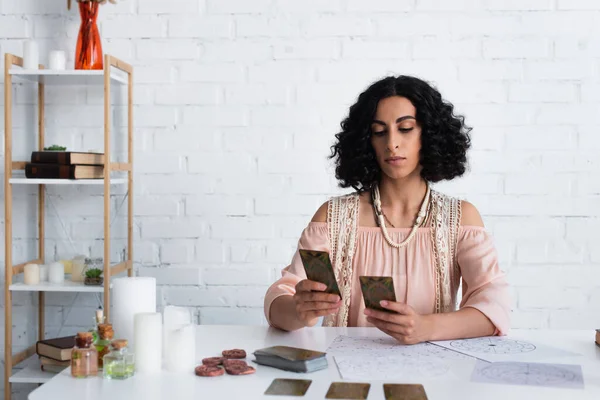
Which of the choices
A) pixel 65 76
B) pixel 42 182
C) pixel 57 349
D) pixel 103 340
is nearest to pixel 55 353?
pixel 57 349

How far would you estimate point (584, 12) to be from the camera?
9.67 feet

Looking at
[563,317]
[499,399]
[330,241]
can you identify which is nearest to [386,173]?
[330,241]

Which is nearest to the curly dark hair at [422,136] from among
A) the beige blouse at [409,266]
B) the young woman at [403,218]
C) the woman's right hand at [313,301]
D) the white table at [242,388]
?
the young woman at [403,218]

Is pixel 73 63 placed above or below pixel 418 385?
above

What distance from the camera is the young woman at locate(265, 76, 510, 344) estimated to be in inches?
85.7

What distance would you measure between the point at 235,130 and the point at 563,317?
1543 mm

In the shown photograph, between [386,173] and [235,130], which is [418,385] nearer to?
[386,173]

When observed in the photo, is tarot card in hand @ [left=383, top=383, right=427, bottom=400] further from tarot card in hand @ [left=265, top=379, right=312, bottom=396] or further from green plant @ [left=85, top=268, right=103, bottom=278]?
green plant @ [left=85, top=268, right=103, bottom=278]

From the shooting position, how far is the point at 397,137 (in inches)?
87.2

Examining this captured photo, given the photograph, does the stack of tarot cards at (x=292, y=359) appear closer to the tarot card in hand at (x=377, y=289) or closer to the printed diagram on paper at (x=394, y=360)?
the printed diagram on paper at (x=394, y=360)

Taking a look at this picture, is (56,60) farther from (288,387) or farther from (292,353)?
(288,387)

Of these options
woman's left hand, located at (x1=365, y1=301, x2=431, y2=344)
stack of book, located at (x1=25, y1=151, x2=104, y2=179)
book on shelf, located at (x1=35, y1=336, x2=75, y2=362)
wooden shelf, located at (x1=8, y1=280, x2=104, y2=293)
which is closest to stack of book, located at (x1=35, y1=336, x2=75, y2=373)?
book on shelf, located at (x1=35, y1=336, x2=75, y2=362)

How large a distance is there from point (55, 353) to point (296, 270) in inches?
43.9

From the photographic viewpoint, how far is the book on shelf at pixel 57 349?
8.84 feet
